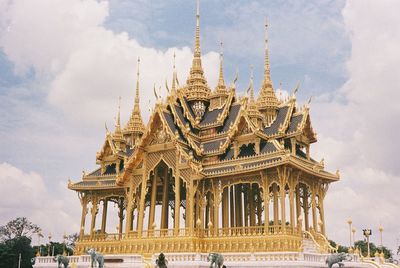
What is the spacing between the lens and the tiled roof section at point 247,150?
977 inches

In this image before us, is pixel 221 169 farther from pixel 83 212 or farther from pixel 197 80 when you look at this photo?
pixel 83 212

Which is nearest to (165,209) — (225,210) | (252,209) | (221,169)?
(225,210)

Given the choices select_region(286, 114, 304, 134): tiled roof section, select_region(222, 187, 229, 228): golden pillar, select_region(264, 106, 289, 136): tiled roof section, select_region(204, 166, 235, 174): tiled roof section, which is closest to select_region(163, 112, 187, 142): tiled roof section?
select_region(204, 166, 235, 174): tiled roof section

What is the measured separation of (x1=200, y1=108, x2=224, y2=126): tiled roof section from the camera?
1129 inches

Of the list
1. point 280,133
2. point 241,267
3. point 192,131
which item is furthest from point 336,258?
point 192,131

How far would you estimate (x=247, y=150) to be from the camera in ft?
82.8

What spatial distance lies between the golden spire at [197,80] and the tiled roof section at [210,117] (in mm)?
1491

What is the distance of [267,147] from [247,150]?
5.13 ft

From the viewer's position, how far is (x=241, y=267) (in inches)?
814

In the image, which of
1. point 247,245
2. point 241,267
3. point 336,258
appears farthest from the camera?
point 247,245

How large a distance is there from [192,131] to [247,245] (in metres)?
8.58

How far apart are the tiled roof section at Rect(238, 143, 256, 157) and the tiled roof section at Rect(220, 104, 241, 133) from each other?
92.0 inches

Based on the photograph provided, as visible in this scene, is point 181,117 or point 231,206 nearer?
point 231,206

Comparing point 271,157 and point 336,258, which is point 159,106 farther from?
point 336,258
